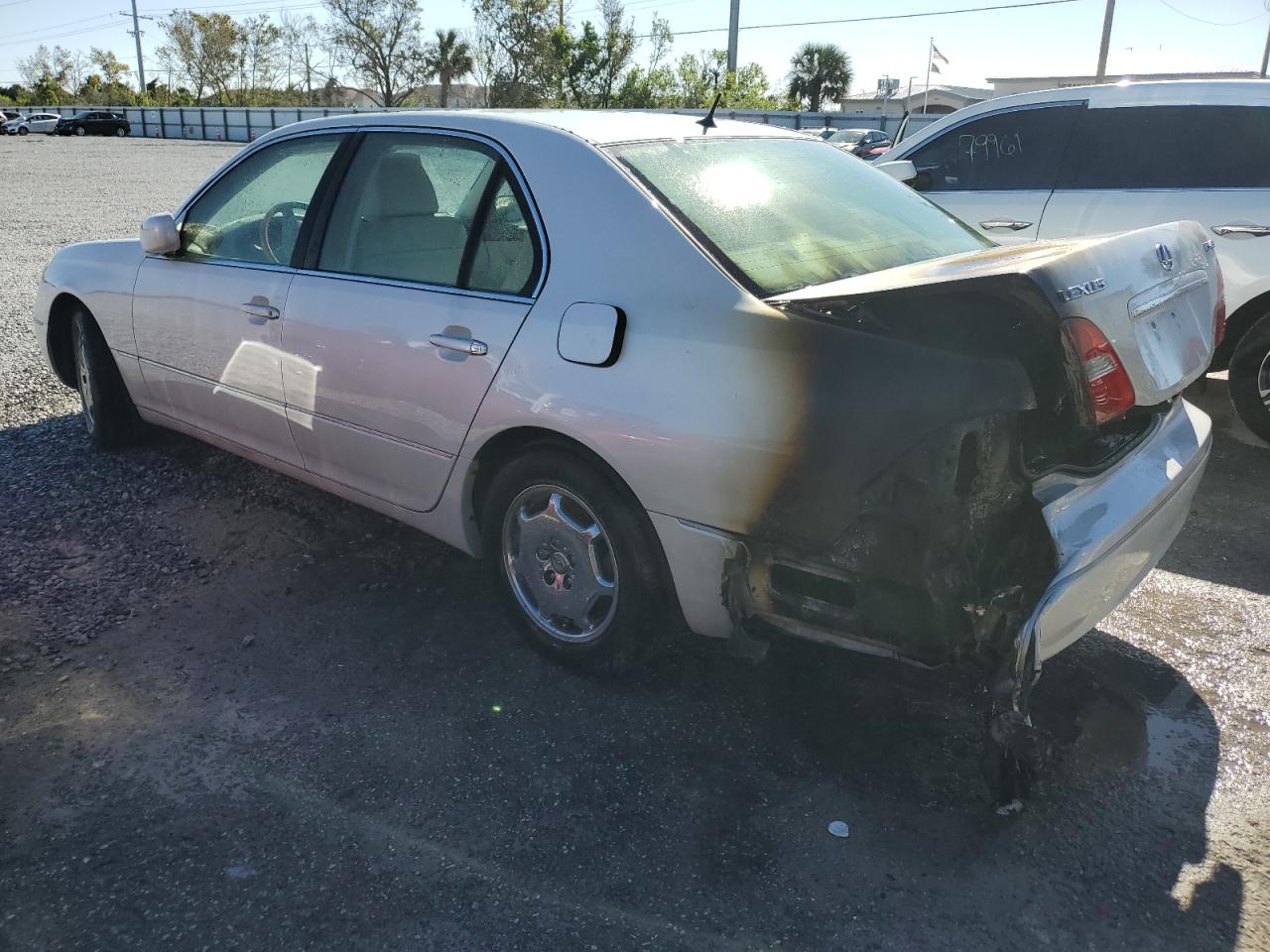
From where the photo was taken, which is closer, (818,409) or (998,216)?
(818,409)

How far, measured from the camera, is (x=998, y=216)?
6039mm

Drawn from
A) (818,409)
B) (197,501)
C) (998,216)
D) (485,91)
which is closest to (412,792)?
(818,409)

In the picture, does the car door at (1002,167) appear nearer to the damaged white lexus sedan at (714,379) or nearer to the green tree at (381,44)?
the damaged white lexus sedan at (714,379)

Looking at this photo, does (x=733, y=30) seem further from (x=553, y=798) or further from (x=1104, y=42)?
(x=553, y=798)

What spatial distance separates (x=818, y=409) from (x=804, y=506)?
0.78 ft

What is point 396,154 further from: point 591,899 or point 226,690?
point 591,899

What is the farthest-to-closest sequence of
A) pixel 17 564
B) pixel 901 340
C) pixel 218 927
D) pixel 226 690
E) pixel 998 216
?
pixel 998 216, pixel 17 564, pixel 226 690, pixel 901 340, pixel 218 927

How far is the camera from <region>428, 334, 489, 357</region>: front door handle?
3029 millimetres

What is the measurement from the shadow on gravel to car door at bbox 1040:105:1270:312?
301 cm

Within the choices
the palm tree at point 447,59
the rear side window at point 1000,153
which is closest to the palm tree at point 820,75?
the palm tree at point 447,59

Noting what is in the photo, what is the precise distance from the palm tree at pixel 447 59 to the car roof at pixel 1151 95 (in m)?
56.9

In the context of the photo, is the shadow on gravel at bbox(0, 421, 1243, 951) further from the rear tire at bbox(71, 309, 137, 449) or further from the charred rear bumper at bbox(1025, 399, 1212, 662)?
the rear tire at bbox(71, 309, 137, 449)

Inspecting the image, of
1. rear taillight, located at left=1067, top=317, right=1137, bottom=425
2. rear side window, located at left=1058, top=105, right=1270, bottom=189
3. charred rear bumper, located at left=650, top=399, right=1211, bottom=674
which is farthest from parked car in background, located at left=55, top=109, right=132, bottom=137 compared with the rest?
rear taillight, located at left=1067, top=317, right=1137, bottom=425

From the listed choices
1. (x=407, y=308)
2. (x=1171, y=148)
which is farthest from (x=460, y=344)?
(x=1171, y=148)
